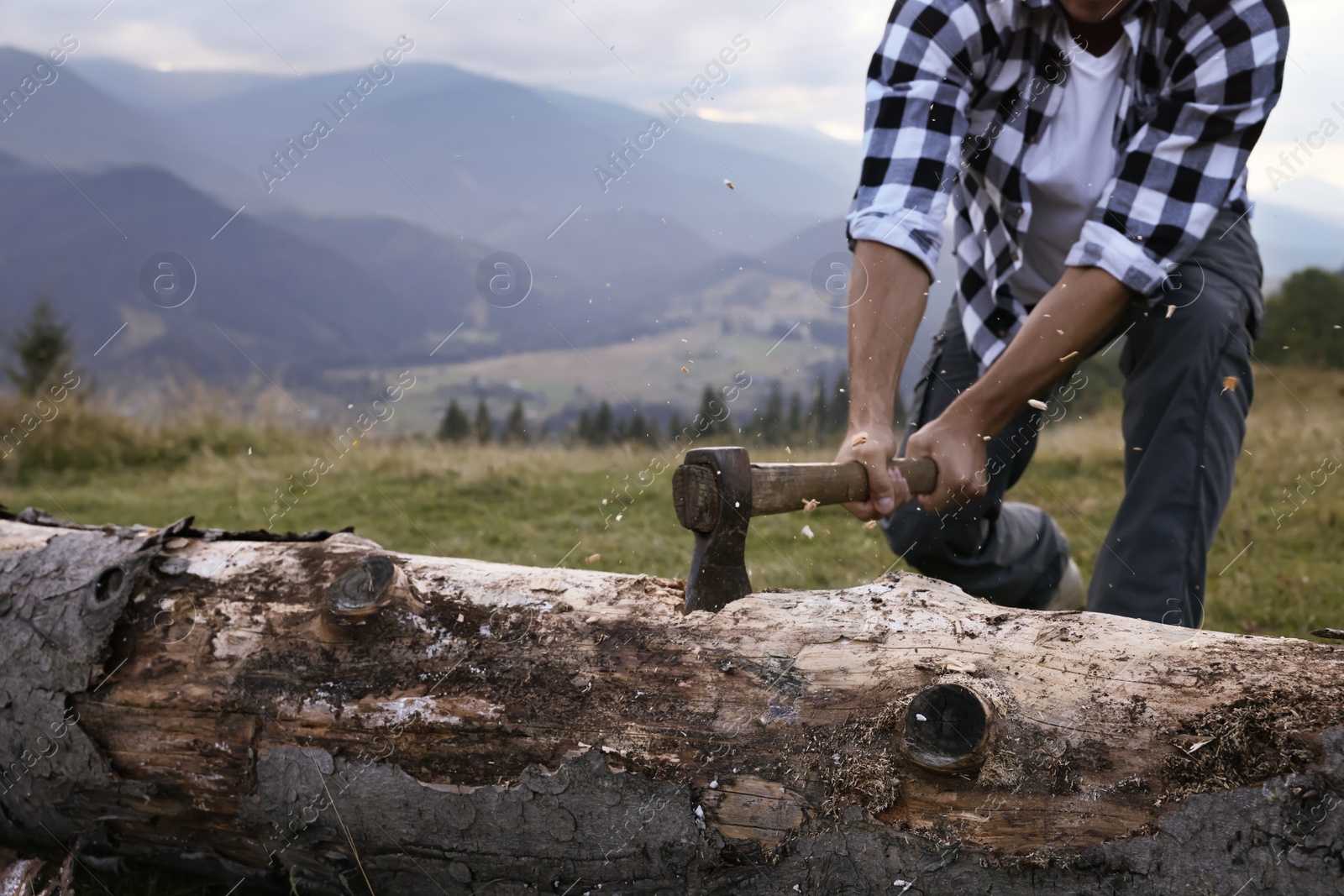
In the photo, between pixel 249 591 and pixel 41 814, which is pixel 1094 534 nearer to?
pixel 249 591

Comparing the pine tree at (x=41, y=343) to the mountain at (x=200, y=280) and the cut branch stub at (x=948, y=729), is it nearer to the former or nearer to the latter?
the cut branch stub at (x=948, y=729)

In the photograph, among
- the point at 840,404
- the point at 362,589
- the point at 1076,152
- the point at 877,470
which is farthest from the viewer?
the point at 840,404

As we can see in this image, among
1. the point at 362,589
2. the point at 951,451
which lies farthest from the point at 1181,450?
the point at 362,589

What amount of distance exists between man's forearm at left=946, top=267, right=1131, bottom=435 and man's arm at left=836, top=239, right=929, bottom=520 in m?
0.21

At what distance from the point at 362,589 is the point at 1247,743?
1.62m

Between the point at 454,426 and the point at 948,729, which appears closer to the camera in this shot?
the point at 948,729

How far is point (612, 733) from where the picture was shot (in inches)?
62.5

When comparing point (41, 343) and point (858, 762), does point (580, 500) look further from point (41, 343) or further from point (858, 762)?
point (41, 343)

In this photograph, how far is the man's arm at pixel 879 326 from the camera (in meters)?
2.38

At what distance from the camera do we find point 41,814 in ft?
6.45

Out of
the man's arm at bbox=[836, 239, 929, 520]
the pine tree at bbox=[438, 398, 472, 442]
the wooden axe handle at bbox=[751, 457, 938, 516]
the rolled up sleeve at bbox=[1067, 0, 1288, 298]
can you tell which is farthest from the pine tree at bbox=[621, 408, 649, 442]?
the rolled up sleeve at bbox=[1067, 0, 1288, 298]

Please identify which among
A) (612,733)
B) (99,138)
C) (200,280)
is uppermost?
(612,733)

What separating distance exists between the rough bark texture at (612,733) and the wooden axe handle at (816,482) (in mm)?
234

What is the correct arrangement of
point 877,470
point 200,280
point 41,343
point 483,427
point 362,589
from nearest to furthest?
point 362,589, point 877,470, point 483,427, point 41,343, point 200,280
